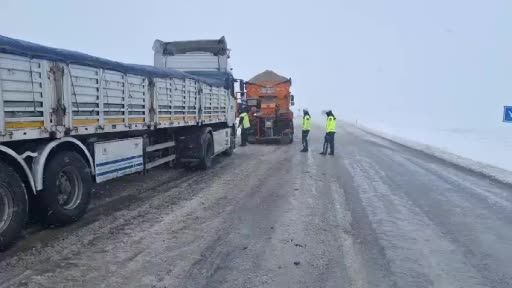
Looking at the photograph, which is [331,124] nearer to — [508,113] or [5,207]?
[508,113]

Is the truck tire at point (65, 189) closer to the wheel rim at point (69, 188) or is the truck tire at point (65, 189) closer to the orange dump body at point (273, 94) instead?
the wheel rim at point (69, 188)

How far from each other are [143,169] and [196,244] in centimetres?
348

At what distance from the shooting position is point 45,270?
4.55 meters

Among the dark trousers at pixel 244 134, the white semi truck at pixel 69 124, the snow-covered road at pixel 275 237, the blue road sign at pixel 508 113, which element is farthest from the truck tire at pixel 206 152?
the blue road sign at pixel 508 113

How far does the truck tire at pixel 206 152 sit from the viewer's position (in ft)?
38.6

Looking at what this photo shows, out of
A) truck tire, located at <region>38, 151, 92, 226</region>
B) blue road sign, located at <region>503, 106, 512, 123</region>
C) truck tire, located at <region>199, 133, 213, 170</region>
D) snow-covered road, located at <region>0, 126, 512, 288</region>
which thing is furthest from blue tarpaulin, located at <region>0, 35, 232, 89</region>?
blue road sign, located at <region>503, 106, 512, 123</region>

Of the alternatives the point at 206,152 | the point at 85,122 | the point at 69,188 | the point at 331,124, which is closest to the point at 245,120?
the point at 331,124

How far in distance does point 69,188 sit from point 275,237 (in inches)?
116

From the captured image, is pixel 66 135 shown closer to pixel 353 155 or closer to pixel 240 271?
pixel 240 271

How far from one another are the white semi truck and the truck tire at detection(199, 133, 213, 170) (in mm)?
1253

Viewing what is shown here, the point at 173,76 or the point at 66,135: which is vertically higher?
the point at 173,76

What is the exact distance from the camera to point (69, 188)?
20.9 feet

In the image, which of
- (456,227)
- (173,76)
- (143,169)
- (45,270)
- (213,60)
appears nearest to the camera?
(45,270)

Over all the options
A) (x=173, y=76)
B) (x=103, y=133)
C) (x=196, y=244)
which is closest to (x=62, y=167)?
(x=103, y=133)
